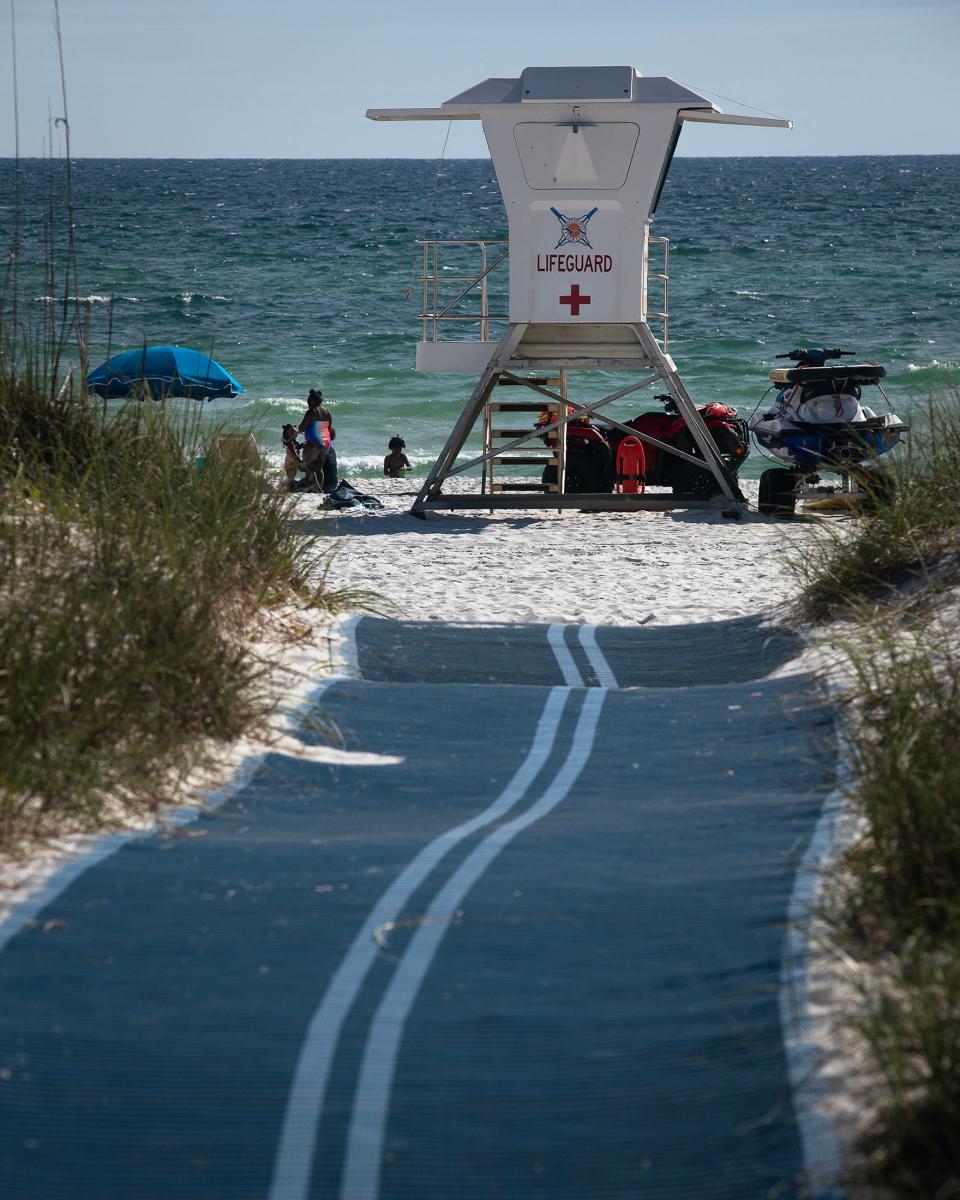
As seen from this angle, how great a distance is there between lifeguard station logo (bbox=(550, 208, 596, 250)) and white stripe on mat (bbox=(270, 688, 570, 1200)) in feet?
29.3

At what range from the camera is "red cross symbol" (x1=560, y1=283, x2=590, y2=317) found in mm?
12617

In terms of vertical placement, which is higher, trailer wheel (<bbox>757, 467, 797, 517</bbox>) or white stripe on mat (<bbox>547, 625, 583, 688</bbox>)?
trailer wheel (<bbox>757, 467, 797, 517</bbox>)

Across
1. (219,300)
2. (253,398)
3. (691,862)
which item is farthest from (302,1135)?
(219,300)

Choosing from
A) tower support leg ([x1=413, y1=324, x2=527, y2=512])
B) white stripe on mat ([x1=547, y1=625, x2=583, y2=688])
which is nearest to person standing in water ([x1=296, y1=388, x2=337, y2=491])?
tower support leg ([x1=413, y1=324, x2=527, y2=512])

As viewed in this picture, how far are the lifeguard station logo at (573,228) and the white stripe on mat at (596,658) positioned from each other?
19.0 feet

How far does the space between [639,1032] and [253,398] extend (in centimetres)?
2252

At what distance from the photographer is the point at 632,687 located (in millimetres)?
6621

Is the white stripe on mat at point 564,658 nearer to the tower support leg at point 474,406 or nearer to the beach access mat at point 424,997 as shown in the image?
the beach access mat at point 424,997

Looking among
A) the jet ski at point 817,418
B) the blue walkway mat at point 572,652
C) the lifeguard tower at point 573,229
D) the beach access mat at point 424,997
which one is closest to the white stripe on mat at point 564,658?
the blue walkway mat at point 572,652

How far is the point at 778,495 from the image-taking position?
13.3m

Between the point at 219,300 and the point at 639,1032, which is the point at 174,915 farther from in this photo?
the point at 219,300

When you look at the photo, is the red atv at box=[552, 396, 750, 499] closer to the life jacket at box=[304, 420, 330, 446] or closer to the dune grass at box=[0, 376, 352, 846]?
the life jacket at box=[304, 420, 330, 446]

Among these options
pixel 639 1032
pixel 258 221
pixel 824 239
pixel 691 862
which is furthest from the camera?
pixel 258 221

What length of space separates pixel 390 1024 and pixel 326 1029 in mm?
136
